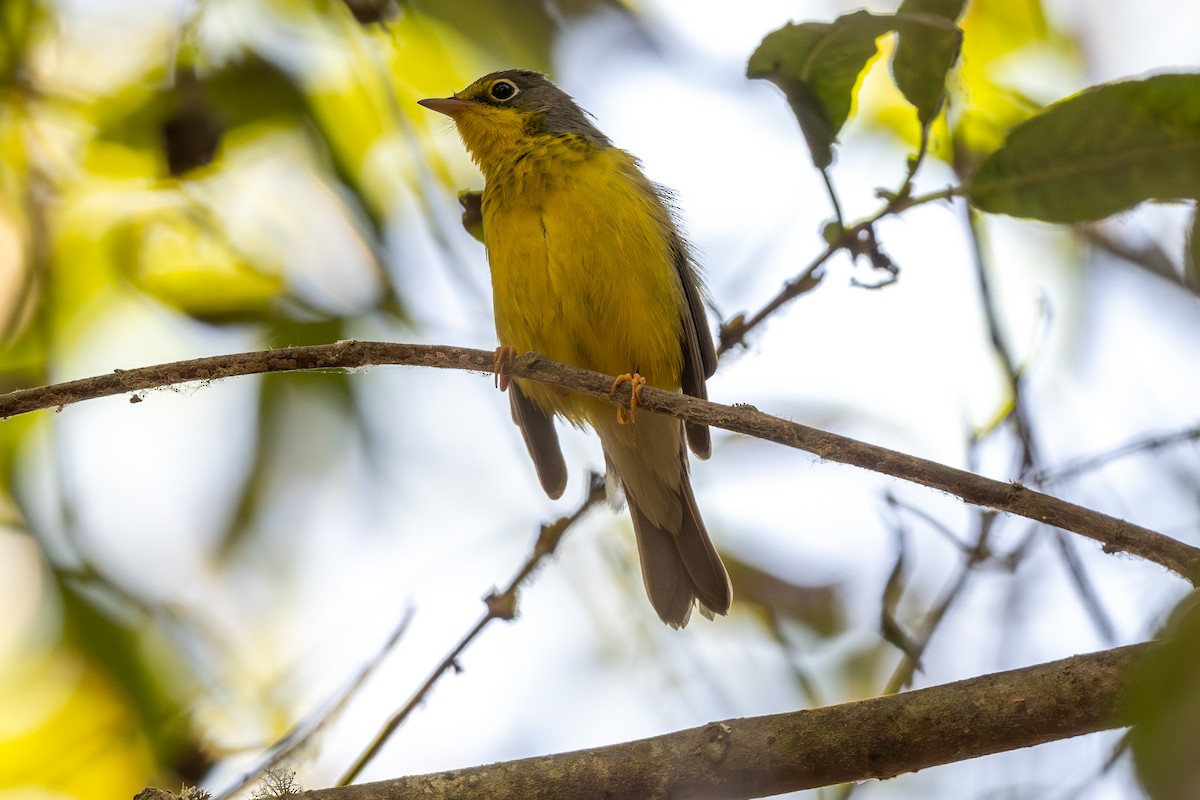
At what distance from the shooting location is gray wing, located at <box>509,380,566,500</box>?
4.62 metres

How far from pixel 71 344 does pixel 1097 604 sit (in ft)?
12.6

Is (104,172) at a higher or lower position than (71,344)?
higher

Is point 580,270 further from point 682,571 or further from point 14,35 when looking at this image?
point 14,35

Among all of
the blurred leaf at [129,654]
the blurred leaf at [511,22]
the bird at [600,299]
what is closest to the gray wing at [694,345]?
the bird at [600,299]

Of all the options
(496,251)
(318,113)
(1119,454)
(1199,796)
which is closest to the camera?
(1199,796)

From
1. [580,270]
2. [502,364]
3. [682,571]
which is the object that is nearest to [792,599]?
[682,571]

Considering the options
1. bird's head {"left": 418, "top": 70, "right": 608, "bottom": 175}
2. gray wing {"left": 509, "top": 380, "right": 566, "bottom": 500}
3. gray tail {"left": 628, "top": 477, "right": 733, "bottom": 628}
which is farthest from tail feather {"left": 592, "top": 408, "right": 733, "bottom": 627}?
bird's head {"left": 418, "top": 70, "right": 608, "bottom": 175}

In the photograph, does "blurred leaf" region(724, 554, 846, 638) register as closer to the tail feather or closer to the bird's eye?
the tail feather

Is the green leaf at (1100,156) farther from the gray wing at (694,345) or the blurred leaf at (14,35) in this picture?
the blurred leaf at (14,35)

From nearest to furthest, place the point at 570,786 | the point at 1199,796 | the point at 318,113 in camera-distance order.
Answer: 1. the point at 1199,796
2. the point at 570,786
3. the point at 318,113

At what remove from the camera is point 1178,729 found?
1.00 meters

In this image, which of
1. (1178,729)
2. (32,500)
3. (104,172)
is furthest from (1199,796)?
(104,172)

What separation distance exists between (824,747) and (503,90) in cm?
356

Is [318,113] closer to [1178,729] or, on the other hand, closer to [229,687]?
[229,687]
